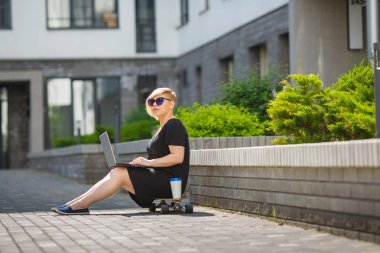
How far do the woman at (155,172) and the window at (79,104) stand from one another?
997 inches

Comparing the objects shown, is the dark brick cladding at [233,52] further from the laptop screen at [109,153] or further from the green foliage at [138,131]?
the laptop screen at [109,153]

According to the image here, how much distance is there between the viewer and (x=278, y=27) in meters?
24.2

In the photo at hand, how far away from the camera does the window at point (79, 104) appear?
3772 cm

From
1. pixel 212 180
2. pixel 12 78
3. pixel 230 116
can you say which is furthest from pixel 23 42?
pixel 212 180

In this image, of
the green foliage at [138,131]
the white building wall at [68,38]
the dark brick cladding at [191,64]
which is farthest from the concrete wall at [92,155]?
the white building wall at [68,38]

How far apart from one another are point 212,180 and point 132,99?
2533 centimetres

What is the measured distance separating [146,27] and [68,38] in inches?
110

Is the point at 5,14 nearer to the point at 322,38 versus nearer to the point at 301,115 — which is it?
the point at 322,38

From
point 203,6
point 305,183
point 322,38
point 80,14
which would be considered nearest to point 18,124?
point 80,14

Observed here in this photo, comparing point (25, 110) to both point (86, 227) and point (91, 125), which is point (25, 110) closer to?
point (91, 125)

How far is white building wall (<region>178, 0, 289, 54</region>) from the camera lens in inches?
1020

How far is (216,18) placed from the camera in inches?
1196

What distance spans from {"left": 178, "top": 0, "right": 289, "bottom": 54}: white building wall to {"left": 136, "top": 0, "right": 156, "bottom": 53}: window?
134 centimetres

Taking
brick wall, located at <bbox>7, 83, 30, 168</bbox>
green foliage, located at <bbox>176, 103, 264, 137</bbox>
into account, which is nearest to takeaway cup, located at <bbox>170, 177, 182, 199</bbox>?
green foliage, located at <bbox>176, 103, 264, 137</bbox>
